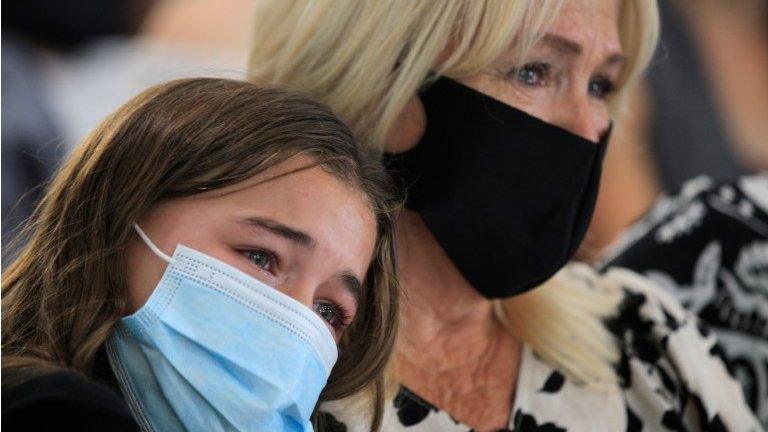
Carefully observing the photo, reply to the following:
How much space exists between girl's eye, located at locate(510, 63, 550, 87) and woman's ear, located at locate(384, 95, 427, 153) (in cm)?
17

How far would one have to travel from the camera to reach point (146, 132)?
142cm

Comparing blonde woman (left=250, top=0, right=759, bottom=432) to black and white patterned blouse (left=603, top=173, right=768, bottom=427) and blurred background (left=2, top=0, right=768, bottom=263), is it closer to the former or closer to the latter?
blurred background (left=2, top=0, right=768, bottom=263)

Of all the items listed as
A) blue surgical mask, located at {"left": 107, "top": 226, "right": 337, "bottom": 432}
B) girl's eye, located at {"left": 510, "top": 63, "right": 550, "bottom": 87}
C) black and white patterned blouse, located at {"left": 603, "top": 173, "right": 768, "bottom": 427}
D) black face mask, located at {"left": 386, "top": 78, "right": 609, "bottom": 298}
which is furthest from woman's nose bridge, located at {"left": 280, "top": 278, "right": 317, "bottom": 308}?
black and white patterned blouse, located at {"left": 603, "top": 173, "right": 768, "bottom": 427}

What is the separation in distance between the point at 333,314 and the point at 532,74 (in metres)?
0.57

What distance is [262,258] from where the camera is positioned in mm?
1393

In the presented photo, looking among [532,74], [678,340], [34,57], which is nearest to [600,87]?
[532,74]

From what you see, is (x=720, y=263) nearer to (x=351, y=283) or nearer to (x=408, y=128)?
(x=408, y=128)

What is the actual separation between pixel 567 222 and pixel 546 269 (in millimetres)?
86

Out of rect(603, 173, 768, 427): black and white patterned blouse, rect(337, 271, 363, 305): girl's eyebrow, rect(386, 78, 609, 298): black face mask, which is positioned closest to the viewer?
rect(337, 271, 363, 305): girl's eyebrow

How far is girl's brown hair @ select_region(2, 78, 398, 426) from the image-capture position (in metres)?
1.33

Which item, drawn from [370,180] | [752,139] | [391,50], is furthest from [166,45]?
[752,139]

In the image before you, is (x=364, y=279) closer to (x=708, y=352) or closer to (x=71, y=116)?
(x=708, y=352)

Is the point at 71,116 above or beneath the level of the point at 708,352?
beneath

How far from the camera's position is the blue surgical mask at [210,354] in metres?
1.29
